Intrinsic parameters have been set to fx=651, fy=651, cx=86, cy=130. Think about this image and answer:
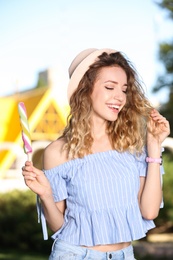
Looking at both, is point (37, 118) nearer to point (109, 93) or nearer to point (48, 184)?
point (109, 93)

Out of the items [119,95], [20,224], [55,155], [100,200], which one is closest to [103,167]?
[100,200]

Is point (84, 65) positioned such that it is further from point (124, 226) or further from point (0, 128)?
point (0, 128)

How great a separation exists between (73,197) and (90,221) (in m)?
0.16

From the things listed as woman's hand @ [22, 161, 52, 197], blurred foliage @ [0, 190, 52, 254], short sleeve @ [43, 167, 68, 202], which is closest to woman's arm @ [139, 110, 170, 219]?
short sleeve @ [43, 167, 68, 202]

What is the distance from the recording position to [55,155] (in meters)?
3.58

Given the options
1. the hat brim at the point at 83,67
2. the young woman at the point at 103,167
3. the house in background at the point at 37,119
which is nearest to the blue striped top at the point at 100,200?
the young woman at the point at 103,167

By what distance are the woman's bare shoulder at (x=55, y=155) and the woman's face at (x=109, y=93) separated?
10.6 inches

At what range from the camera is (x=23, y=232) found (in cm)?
1187

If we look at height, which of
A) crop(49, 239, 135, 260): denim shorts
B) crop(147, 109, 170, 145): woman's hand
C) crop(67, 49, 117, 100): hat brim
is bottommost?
crop(49, 239, 135, 260): denim shorts

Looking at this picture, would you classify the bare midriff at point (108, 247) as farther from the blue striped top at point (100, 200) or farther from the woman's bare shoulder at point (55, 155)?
the woman's bare shoulder at point (55, 155)

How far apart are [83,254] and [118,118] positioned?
2.59 ft

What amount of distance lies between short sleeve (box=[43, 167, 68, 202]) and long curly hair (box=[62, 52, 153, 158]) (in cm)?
12

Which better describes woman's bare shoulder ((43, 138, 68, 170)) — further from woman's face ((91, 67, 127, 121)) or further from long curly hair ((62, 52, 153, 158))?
woman's face ((91, 67, 127, 121))

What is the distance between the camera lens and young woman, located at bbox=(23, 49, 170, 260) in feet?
11.2
